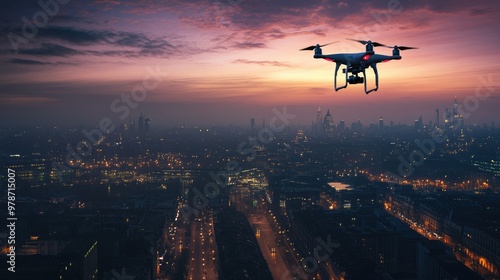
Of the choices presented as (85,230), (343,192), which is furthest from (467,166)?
(85,230)

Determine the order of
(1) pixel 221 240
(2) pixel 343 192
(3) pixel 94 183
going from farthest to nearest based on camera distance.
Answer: (3) pixel 94 183 < (2) pixel 343 192 < (1) pixel 221 240

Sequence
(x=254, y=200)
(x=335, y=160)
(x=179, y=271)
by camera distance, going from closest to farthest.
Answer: (x=179, y=271) → (x=254, y=200) → (x=335, y=160)

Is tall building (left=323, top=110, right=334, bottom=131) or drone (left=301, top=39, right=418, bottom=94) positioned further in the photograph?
tall building (left=323, top=110, right=334, bottom=131)

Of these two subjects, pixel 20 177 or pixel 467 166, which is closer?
pixel 20 177

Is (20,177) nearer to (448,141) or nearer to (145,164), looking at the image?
(145,164)

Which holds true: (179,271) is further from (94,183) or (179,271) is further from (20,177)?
(20,177)

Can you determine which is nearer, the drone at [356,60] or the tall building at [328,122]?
the drone at [356,60]

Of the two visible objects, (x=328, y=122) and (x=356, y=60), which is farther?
(x=328, y=122)

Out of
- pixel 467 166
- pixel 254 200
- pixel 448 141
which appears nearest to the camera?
pixel 254 200

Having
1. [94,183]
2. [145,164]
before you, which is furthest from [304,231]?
[145,164]
